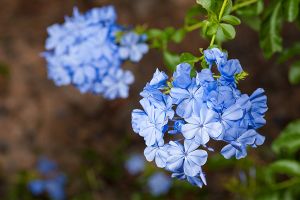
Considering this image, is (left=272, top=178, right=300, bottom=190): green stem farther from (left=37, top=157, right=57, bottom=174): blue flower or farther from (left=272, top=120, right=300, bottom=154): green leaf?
(left=37, top=157, right=57, bottom=174): blue flower

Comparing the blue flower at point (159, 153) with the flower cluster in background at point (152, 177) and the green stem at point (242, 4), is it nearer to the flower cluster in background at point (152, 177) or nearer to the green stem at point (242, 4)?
the green stem at point (242, 4)

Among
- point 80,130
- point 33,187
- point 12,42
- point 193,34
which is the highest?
point 12,42

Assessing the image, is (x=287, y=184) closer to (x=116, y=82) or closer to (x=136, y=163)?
(x=116, y=82)

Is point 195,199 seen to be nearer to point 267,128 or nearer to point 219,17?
point 267,128

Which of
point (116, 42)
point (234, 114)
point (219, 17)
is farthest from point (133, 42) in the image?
point (234, 114)

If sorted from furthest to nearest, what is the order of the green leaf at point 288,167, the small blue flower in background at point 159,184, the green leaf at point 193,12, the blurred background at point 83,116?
the blurred background at point 83,116, the small blue flower in background at point 159,184, the green leaf at point 288,167, the green leaf at point 193,12

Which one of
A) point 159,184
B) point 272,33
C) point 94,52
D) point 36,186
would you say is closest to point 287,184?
point 272,33

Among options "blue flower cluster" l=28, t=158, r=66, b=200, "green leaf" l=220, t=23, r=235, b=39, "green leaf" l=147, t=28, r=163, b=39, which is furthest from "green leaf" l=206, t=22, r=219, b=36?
"blue flower cluster" l=28, t=158, r=66, b=200

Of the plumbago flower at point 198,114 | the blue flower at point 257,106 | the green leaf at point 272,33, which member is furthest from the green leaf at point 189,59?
the green leaf at point 272,33
